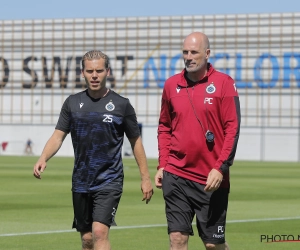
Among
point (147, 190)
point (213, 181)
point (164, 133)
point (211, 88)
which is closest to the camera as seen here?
point (213, 181)

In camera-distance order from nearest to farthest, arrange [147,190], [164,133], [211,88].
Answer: [211,88]
[164,133]
[147,190]

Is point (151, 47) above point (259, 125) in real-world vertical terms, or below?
above

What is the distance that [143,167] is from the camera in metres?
9.70

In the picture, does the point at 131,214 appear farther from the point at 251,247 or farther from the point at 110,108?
the point at 110,108

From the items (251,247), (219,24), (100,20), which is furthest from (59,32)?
(251,247)

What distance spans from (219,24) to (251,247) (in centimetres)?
7139

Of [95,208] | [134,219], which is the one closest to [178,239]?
[95,208]

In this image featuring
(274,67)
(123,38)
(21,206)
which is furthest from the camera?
(123,38)

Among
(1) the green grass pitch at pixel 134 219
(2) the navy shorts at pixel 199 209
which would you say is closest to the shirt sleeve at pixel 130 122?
(2) the navy shorts at pixel 199 209

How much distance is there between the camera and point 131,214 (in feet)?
61.8

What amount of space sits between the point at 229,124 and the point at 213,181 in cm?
55

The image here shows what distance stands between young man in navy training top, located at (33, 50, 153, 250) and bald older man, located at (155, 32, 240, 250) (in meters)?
0.54

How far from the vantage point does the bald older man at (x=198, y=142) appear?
29.4 ft

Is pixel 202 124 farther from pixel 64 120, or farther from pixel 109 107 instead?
pixel 64 120
